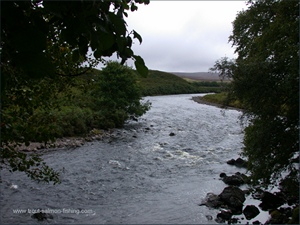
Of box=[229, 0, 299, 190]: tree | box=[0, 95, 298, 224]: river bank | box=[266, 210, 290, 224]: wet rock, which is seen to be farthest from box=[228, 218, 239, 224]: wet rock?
box=[229, 0, 299, 190]: tree

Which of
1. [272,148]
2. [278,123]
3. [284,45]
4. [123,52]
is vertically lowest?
[272,148]

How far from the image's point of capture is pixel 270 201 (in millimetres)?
10258

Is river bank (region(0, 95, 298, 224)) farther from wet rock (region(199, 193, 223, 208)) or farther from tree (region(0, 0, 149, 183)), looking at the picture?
tree (region(0, 0, 149, 183))

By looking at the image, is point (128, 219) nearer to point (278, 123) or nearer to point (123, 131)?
point (278, 123)

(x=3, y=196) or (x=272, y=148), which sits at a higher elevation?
(x=272, y=148)

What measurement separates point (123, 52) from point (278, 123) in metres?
7.71

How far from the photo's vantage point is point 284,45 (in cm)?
827

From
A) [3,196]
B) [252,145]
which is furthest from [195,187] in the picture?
[3,196]

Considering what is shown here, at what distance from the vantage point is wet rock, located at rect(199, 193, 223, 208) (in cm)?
→ 995

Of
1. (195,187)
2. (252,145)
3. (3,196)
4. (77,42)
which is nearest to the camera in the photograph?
(77,42)

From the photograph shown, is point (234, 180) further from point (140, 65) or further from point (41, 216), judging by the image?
point (140, 65)

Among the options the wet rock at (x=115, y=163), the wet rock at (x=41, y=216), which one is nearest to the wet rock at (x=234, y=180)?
the wet rock at (x=115, y=163)

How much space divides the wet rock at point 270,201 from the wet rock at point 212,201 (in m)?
1.44

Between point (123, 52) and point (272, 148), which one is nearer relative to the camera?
point (123, 52)
